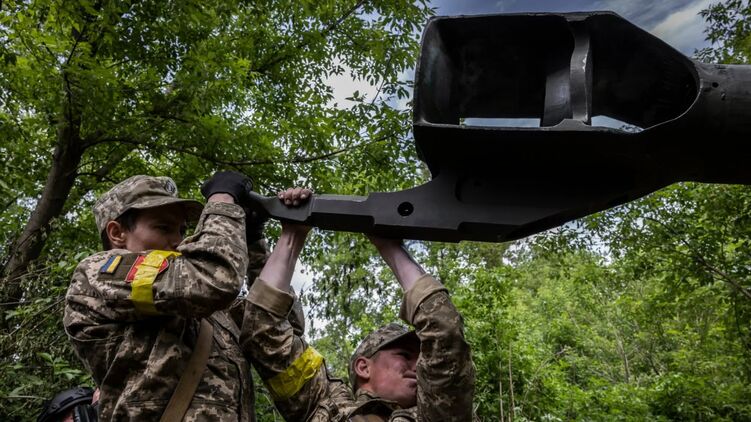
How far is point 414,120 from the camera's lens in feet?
5.20

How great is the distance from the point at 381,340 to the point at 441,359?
78cm

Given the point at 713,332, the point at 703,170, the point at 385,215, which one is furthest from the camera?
the point at 713,332

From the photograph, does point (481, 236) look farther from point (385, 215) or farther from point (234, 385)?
point (234, 385)

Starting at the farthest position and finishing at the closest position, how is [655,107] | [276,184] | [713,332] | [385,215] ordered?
[713,332] → [276,184] → [385,215] → [655,107]

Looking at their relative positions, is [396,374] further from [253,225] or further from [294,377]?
[253,225]

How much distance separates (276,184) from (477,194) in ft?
15.5

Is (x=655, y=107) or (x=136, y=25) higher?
(x=136, y=25)

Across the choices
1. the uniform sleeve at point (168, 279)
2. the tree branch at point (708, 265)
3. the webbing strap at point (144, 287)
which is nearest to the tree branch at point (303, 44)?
the tree branch at point (708, 265)

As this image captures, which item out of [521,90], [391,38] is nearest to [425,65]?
[521,90]

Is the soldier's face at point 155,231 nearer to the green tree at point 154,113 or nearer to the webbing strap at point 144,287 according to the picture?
the webbing strap at point 144,287

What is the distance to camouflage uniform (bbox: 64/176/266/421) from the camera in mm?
1827

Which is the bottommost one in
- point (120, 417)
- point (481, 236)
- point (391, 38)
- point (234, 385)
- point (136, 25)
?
point (120, 417)

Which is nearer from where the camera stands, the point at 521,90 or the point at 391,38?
the point at 521,90

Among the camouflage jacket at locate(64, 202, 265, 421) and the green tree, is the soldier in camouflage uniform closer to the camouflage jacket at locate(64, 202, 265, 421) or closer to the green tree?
the camouflage jacket at locate(64, 202, 265, 421)
